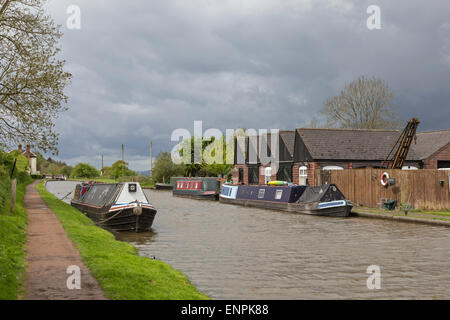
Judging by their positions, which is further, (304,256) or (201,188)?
(201,188)

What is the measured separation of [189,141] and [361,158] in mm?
37465

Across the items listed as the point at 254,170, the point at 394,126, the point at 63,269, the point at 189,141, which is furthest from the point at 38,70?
the point at 189,141

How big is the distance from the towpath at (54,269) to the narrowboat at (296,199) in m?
14.7

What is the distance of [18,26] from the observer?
17094 mm

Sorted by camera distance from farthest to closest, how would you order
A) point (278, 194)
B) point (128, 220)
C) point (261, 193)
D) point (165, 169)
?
1. point (165, 169)
2. point (261, 193)
3. point (278, 194)
4. point (128, 220)

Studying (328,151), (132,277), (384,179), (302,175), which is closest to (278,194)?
(302,175)

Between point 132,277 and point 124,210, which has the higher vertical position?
point 124,210

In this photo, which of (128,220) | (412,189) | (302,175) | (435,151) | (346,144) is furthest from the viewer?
(435,151)

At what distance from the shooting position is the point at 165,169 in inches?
2717

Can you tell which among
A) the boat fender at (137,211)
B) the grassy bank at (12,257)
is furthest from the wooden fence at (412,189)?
the grassy bank at (12,257)

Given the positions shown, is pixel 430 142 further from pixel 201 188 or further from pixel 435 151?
pixel 201 188

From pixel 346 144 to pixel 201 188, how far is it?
14.7 metres

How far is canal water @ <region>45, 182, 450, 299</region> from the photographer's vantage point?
8.31 m

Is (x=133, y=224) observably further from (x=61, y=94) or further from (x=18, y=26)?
(x=18, y=26)
